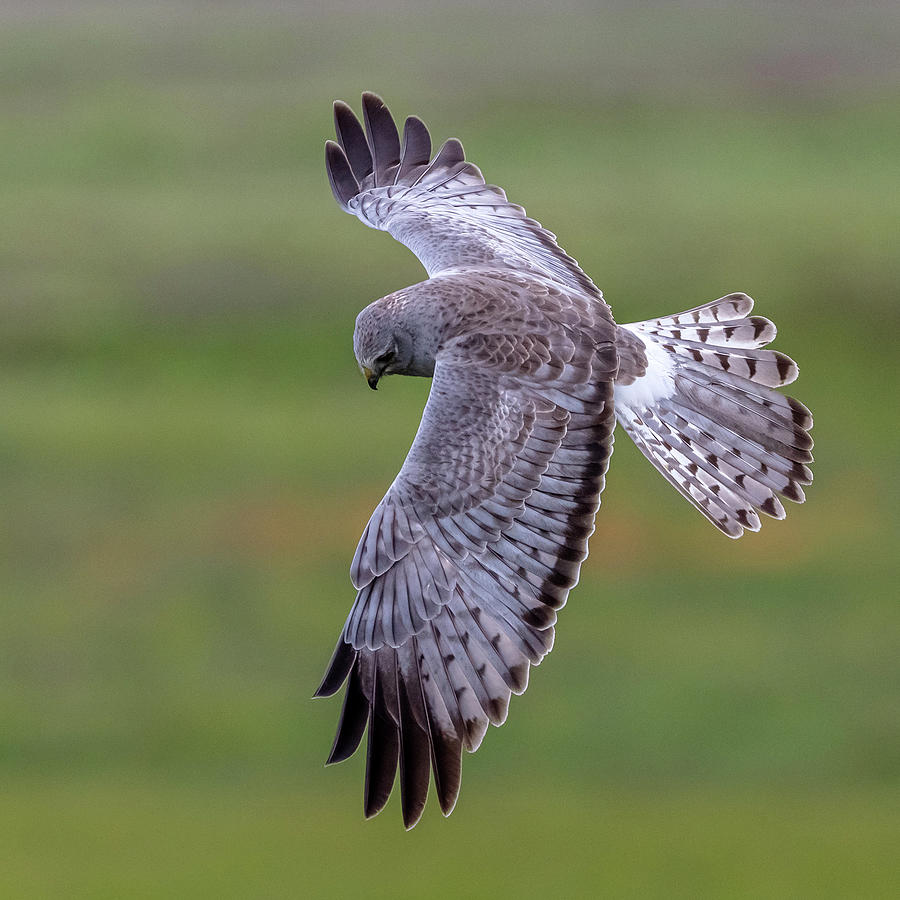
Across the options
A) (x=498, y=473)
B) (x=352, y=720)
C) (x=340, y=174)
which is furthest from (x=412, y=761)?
(x=340, y=174)

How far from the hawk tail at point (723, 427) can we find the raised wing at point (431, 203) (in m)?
0.50

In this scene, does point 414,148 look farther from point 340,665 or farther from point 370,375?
point 340,665

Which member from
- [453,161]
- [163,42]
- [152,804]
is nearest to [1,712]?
[152,804]

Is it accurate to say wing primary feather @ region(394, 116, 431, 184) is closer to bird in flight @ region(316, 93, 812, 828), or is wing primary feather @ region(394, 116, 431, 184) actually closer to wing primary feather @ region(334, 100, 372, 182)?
wing primary feather @ region(334, 100, 372, 182)

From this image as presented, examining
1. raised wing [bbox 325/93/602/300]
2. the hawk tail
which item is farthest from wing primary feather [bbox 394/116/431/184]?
the hawk tail

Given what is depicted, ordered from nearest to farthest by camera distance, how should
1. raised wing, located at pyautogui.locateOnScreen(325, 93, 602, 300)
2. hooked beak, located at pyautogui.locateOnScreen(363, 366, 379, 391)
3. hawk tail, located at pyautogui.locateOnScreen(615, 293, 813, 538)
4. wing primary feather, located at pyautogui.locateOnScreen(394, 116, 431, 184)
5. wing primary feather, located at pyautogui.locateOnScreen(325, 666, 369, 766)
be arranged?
wing primary feather, located at pyautogui.locateOnScreen(325, 666, 369, 766), hooked beak, located at pyautogui.locateOnScreen(363, 366, 379, 391), hawk tail, located at pyautogui.locateOnScreen(615, 293, 813, 538), raised wing, located at pyautogui.locateOnScreen(325, 93, 602, 300), wing primary feather, located at pyautogui.locateOnScreen(394, 116, 431, 184)

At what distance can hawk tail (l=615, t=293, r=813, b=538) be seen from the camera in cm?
725

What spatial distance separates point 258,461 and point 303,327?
13.2 ft

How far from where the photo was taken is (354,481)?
18984 mm

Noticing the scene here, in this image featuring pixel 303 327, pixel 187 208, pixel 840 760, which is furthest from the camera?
pixel 187 208

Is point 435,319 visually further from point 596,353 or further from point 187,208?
point 187,208

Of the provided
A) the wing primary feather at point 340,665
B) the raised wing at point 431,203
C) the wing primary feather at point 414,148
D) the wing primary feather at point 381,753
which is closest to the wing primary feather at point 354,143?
the raised wing at point 431,203

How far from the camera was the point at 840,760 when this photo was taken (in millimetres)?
13523

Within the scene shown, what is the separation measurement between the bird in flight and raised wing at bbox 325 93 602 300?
168 mm
